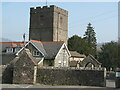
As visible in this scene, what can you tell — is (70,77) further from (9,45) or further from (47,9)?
(47,9)

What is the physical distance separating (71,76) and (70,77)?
0.66 ft

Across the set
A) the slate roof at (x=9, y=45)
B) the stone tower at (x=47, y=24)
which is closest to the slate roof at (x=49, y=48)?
the slate roof at (x=9, y=45)

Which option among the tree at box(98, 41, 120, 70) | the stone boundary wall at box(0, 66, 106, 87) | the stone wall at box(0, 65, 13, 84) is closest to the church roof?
the stone wall at box(0, 65, 13, 84)

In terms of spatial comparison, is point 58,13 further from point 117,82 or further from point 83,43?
point 117,82

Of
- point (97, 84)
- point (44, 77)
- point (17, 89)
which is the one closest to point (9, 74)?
point (44, 77)

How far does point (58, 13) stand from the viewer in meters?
69.2

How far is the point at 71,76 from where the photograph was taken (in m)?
29.9

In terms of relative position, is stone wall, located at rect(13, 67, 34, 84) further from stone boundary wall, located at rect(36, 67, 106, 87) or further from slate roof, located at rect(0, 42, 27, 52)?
slate roof, located at rect(0, 42, 27, 52)

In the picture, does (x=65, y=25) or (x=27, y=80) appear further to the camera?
(x=65, y=25)

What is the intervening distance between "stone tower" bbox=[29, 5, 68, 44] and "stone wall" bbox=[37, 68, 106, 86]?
34.9 meters

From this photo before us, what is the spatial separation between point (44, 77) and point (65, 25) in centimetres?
4296

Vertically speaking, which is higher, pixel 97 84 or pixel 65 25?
pixel 65 25

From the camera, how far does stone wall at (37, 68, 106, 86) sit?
2881 cm

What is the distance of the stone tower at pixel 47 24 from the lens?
6662 centimetres
